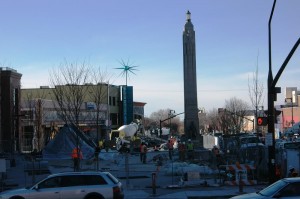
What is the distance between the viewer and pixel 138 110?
144625 mm

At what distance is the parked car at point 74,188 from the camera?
1772 centimetres

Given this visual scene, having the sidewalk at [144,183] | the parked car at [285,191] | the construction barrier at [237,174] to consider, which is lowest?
the sidewalk at [144,183]

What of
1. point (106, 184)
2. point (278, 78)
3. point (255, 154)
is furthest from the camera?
point (255, 154)

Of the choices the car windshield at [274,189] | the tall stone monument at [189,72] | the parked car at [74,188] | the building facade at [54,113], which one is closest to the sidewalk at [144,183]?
the parked car at [74,188]

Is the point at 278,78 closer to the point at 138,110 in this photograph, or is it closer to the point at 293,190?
the point at 293,190

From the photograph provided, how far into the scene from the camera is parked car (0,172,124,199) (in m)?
17.7

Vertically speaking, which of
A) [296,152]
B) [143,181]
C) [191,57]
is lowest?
[143,181]

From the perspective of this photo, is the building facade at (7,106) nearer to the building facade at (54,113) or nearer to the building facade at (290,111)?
the building facade at (54,113)

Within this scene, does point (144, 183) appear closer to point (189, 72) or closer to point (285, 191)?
point (285, 191)

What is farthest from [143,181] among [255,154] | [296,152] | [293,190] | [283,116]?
[283,116]

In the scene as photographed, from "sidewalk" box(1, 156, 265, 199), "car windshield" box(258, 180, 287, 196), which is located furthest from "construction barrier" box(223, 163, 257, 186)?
"car windshield" box(258, 180, 287, 196)

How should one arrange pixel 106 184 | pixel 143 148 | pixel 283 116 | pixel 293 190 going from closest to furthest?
pixel 293 190 < pixel 106 184 < pixel 143 148 < pixel 283 116

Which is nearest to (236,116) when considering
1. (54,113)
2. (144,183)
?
(54,113)

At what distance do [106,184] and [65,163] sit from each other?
23.1m
